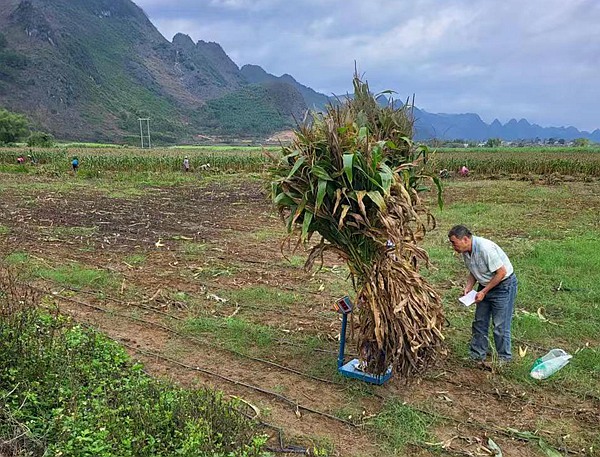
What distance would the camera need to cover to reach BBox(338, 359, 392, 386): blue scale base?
4.54 meters

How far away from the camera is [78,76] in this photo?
89.9 metres

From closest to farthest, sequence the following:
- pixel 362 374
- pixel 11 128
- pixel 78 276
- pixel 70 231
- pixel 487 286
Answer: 1. pixel 362 374
2. pixel 487 286
3. pixel 78 276
4. pixel 70 231
5. pixel 11 128

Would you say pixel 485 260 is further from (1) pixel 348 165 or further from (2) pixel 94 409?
(2) pixel 94 409

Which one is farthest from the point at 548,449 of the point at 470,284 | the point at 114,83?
the point at 114,83

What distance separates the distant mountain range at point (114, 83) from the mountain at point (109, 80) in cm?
19

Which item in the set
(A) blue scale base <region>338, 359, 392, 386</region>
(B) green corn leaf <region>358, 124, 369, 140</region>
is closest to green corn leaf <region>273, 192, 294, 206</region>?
(B) green corn leaf <region>358, 124, 369, 140</region>

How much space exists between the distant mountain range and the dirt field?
49043mm

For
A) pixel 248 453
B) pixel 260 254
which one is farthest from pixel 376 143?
pixel 260 254

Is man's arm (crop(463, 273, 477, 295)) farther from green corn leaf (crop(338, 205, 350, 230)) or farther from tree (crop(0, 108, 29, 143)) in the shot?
tree (crop(0, 108, 29, 143))

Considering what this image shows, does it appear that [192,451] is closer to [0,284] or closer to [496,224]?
[0,284]

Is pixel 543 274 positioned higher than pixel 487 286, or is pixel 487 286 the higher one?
pixel 487 286

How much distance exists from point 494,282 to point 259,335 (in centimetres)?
248

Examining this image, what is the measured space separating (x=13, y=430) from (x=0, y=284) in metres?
3.28

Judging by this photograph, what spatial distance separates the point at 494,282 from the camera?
479 centimetres
